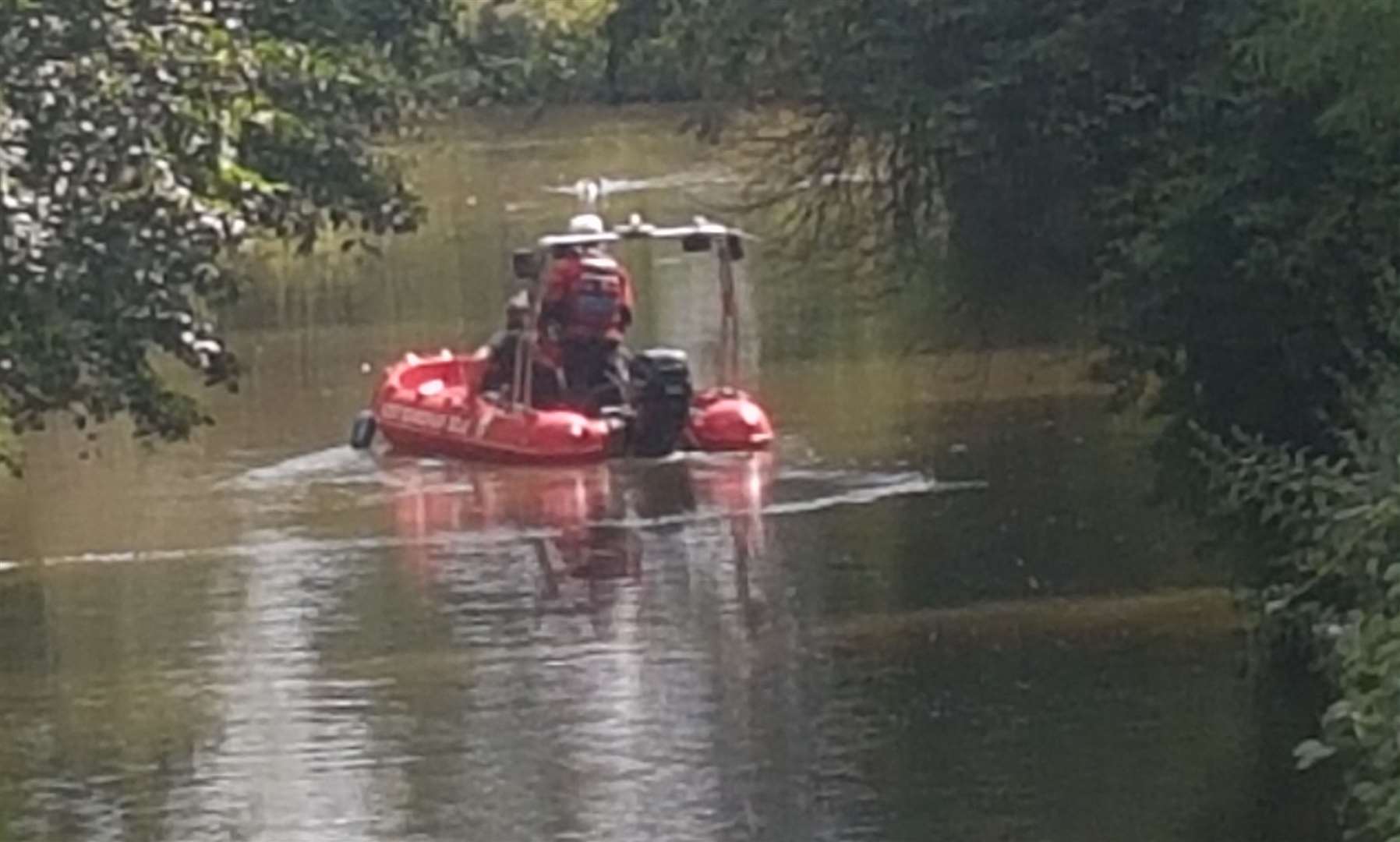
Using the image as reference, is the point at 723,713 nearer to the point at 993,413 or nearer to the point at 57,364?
the point at 57,364

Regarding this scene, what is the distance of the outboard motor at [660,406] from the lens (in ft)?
86.0

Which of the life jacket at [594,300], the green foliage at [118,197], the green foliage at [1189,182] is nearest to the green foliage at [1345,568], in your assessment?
the green foliage at [1189,182]

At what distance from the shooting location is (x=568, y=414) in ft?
87.7

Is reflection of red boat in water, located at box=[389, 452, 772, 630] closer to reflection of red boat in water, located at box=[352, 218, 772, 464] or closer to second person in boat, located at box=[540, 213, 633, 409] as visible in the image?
reflection of red boat in water, located at box=[352, 218, 772, 464]

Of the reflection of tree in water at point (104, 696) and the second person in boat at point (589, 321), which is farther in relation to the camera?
the second person in boat at point (589, 321)

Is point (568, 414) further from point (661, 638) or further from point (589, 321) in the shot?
point (661, 638)

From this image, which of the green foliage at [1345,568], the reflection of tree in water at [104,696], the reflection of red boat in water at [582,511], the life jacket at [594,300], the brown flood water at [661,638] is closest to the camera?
the green foliage at [1345,568]

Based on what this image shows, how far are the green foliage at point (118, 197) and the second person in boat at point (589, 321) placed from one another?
417 inches

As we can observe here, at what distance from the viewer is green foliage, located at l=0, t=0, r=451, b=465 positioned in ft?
47.8

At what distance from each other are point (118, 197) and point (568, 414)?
1202cm

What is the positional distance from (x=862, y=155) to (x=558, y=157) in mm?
48719

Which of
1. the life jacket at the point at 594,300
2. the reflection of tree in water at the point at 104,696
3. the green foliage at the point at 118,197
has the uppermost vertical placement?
the green foliage at the point at 118,197

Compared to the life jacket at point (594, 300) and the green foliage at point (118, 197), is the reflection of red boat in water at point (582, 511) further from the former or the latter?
the green foliage at point (118, 197)

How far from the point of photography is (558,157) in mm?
67562
